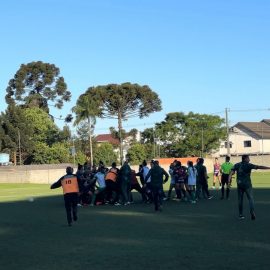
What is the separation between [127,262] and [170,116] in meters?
85.2

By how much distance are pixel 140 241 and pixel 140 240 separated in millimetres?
157

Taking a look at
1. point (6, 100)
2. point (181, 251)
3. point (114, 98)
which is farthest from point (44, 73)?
point (181, 251)

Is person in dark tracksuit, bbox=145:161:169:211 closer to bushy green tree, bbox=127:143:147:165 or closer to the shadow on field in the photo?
the shadow on field

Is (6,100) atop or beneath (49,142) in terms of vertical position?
atop

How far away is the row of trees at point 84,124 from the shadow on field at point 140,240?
171ft

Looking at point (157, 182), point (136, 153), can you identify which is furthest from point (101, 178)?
point (136, 153)

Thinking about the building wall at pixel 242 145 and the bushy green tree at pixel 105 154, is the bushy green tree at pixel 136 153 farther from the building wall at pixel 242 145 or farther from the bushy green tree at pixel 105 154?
the building wall at pixel 242 145

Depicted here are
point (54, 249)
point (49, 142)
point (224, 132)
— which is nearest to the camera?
point (54, 249)

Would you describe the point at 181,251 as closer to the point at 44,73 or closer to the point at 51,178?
the point at 51,178

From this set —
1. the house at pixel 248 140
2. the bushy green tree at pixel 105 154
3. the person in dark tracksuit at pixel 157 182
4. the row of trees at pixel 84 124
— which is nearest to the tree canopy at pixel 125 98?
the row of trees at pixel 84 124

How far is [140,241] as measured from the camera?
452 inches

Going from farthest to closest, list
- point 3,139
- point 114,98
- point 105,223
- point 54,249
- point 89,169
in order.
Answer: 1. point 3,139
2. point 114,98
3. point 89,169
4. point 105,223
5. point 54,249

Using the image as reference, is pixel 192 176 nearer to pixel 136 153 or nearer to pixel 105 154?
pixel 105 154

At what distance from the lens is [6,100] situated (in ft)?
267
